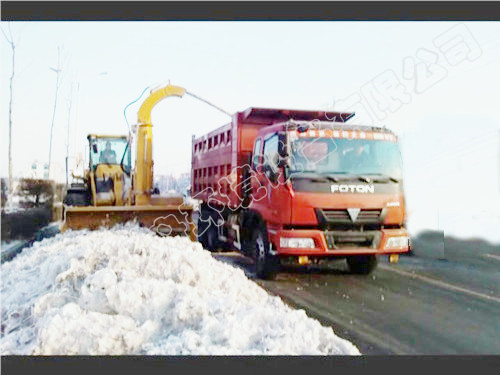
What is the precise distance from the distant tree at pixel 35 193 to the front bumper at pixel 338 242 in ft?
18.3

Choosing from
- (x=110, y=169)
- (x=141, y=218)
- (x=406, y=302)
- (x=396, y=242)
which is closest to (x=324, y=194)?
(x=396, y=242)

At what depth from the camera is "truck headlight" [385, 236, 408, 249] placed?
22.5ft

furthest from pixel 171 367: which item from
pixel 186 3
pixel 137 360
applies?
pixel 186 3

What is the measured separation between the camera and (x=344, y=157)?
6777mm

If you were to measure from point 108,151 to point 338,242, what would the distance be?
6.10 meters

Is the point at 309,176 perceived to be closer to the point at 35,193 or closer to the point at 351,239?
the point at 351,239

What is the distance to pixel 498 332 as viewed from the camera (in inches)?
204

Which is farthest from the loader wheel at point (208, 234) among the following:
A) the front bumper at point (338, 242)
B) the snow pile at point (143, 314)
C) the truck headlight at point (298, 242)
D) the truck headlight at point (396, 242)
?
the snow pile at point (143, 314)

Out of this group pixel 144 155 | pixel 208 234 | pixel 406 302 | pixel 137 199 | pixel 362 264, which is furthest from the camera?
pixel 208 234

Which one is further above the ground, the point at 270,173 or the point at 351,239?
the point at 270,173

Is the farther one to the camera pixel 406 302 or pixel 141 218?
pixel 141 218

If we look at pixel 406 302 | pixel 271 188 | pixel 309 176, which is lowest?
pixel 406 302

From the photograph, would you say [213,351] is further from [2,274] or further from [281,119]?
[281,119]

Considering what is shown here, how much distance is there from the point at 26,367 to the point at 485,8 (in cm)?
508
